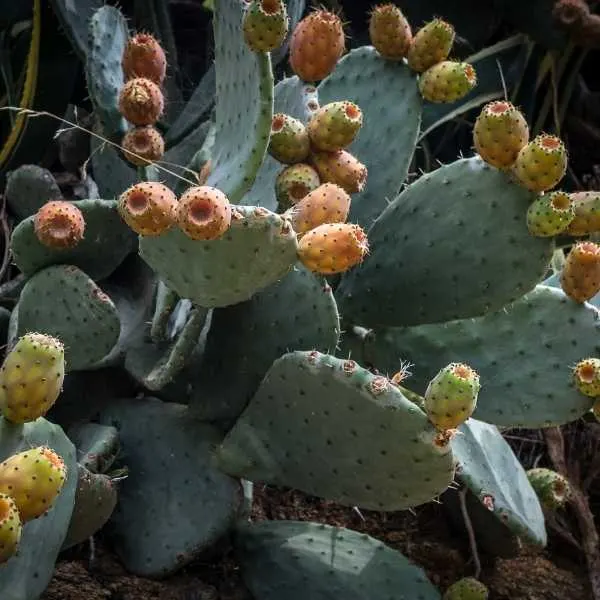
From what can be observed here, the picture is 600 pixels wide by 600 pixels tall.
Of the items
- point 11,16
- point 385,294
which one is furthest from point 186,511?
point 11,16

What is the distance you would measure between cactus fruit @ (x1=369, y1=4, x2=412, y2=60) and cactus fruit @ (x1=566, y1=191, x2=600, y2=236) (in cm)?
38

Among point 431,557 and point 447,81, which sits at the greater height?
point 447,81

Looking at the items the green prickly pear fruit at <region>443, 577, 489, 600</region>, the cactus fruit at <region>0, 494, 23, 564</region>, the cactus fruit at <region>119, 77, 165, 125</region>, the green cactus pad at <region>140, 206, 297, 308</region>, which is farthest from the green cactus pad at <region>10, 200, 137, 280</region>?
the green prickly pear fruit at <region>443, 577, 489, 600</region>

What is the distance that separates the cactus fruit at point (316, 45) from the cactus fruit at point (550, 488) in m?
0.82

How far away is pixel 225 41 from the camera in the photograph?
1362mm

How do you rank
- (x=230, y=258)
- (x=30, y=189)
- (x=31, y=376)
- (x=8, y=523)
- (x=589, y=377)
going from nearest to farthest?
(x=8, y=523) → (x=31, y=376) → (x=230, y=258) → (x=589, y=377) → (x=30, y=189)

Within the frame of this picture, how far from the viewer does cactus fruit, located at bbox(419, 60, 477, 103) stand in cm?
142

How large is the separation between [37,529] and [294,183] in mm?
529

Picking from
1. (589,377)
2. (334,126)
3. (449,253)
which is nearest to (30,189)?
(334,126)

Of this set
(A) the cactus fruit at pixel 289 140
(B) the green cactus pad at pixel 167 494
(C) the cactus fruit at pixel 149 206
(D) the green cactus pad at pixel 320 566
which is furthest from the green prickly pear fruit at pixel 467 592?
(C) the cactus fruit at pixel 149 206

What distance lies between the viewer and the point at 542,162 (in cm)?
122

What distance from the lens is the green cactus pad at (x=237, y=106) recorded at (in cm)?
121

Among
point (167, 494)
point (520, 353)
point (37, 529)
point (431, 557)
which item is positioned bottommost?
point (431, 557)

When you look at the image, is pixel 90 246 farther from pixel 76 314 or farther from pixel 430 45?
pixel 430 45
